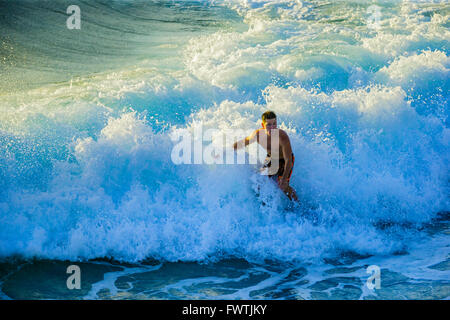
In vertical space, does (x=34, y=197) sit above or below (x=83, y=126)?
below

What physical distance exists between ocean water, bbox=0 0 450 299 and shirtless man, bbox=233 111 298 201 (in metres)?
0.24

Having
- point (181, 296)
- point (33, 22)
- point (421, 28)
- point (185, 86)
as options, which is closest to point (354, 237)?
point (181, 296)

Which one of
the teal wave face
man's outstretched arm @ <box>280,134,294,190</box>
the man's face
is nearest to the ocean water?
the teal wave face

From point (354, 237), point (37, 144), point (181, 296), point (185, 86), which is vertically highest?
point (185, 86)

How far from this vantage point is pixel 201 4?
17797 millimetres

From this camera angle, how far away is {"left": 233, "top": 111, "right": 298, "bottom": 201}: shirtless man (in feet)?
18.1

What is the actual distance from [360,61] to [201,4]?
9.60m

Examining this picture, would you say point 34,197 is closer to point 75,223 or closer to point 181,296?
point 75,223

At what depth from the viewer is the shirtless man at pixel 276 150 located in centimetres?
551

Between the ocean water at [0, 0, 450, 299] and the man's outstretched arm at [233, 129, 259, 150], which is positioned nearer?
the ocean water at [0, 0, 450, 299]

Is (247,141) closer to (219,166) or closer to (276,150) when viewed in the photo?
(276,150)

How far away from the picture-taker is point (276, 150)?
5.67 m

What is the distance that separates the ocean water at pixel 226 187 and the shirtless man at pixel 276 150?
244 mm

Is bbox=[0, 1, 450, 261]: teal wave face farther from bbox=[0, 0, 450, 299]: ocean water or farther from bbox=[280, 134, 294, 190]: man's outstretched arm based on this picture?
bbox=[280, 134, 294, 190]: man's outstretched arm
